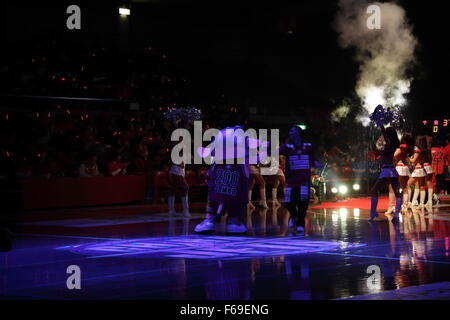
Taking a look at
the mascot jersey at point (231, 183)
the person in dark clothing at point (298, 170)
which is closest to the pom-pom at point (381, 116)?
the person in dark clothing at point (298, 170)

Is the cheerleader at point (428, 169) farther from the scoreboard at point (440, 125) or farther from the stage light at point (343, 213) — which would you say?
the scoreboard at point (440, 125)

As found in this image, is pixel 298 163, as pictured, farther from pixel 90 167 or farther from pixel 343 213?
pixel 90 167

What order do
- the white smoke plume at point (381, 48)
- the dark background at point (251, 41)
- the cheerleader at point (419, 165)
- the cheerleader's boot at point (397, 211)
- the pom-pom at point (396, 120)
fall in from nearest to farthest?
the cheerleader's boot at point (397, 211) < the pom-pom at point (396, 120) < the cheerleader at point (419, 165) < the white smoke plume at point (381, 48) < the dark background at point (251, 41)

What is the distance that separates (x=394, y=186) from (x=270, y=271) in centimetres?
775

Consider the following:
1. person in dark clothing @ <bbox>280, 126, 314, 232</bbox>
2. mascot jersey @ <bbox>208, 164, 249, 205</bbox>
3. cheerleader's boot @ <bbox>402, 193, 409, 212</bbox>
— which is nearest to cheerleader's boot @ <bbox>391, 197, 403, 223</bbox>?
cheerleader's boot @ <bbox>402, 193, 409, 212</bbox>

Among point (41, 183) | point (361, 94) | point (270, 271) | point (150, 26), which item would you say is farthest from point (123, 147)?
point (270, 271)

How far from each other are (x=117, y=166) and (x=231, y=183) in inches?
311

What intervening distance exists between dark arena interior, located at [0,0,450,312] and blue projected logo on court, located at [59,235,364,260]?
2.4 inches

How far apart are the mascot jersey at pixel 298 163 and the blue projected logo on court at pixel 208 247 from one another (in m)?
1.15

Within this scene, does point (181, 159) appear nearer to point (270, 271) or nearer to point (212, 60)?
point (270, 271)

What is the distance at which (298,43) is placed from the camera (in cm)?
3269

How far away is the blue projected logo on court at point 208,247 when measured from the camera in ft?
36.4

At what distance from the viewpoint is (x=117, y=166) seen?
21281 mm

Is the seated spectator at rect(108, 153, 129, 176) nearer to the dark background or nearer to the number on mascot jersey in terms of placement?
the dark background
